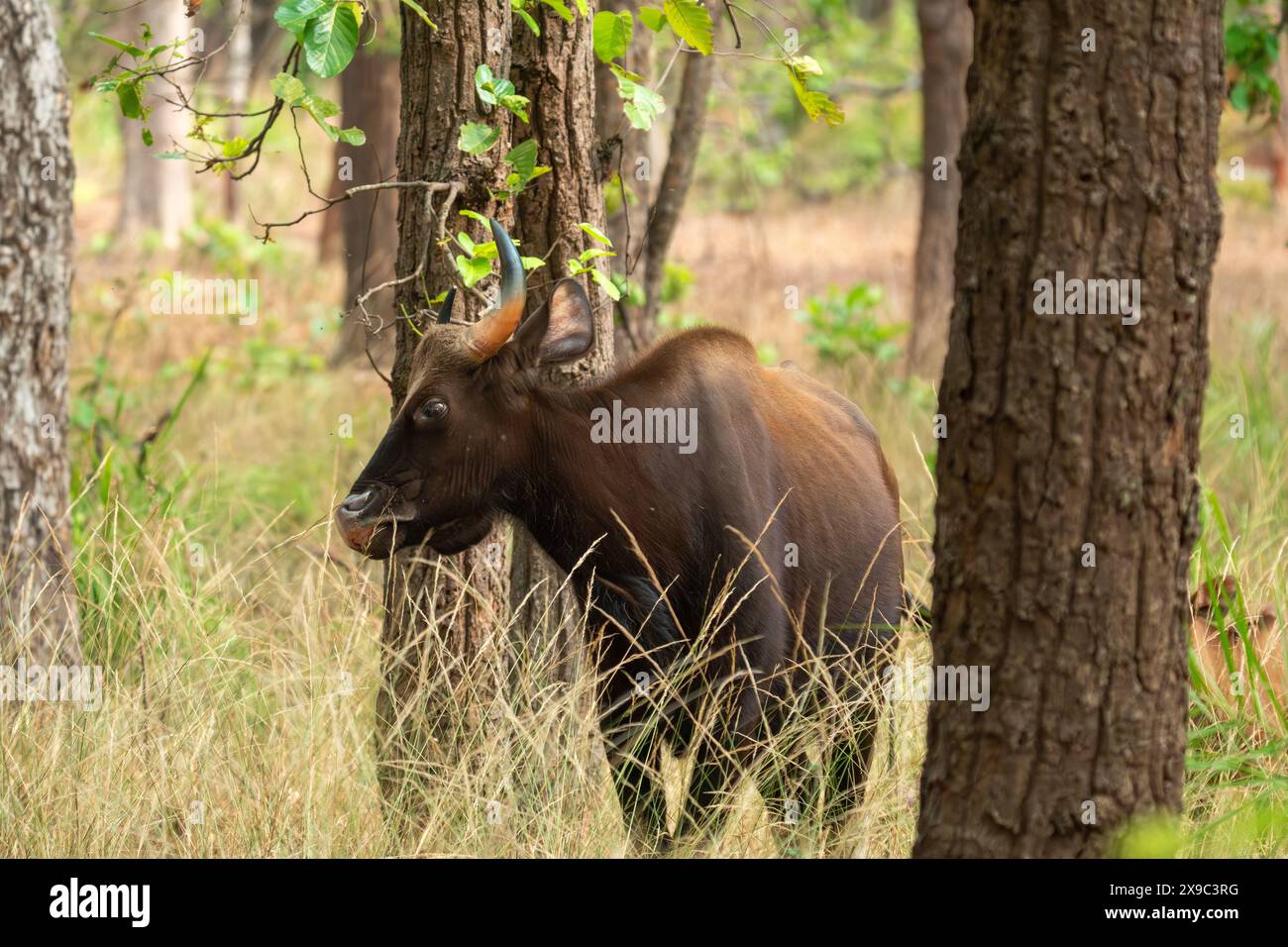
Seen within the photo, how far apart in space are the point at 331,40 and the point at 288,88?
0.31 meters

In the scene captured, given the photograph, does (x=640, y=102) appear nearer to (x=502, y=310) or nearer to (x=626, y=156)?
(x=502, y=310)

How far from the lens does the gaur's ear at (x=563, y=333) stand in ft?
15.1

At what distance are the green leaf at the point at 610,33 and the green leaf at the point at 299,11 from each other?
925mm

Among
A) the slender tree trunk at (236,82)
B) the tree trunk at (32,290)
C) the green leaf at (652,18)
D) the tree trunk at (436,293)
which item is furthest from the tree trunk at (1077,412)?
the slender tree trunk at (236,82)

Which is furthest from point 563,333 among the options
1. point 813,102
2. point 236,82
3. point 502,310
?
point 236,82

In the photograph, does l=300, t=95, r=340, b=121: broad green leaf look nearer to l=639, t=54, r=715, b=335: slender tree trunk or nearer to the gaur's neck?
the gaur's neck

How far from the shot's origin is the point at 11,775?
14.5ft

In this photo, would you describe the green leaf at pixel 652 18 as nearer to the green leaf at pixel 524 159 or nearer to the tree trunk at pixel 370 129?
the green leaf at pixel 524 159

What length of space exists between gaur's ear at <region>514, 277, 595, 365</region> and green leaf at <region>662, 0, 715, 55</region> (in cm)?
77

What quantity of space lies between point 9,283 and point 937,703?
4.00 m
